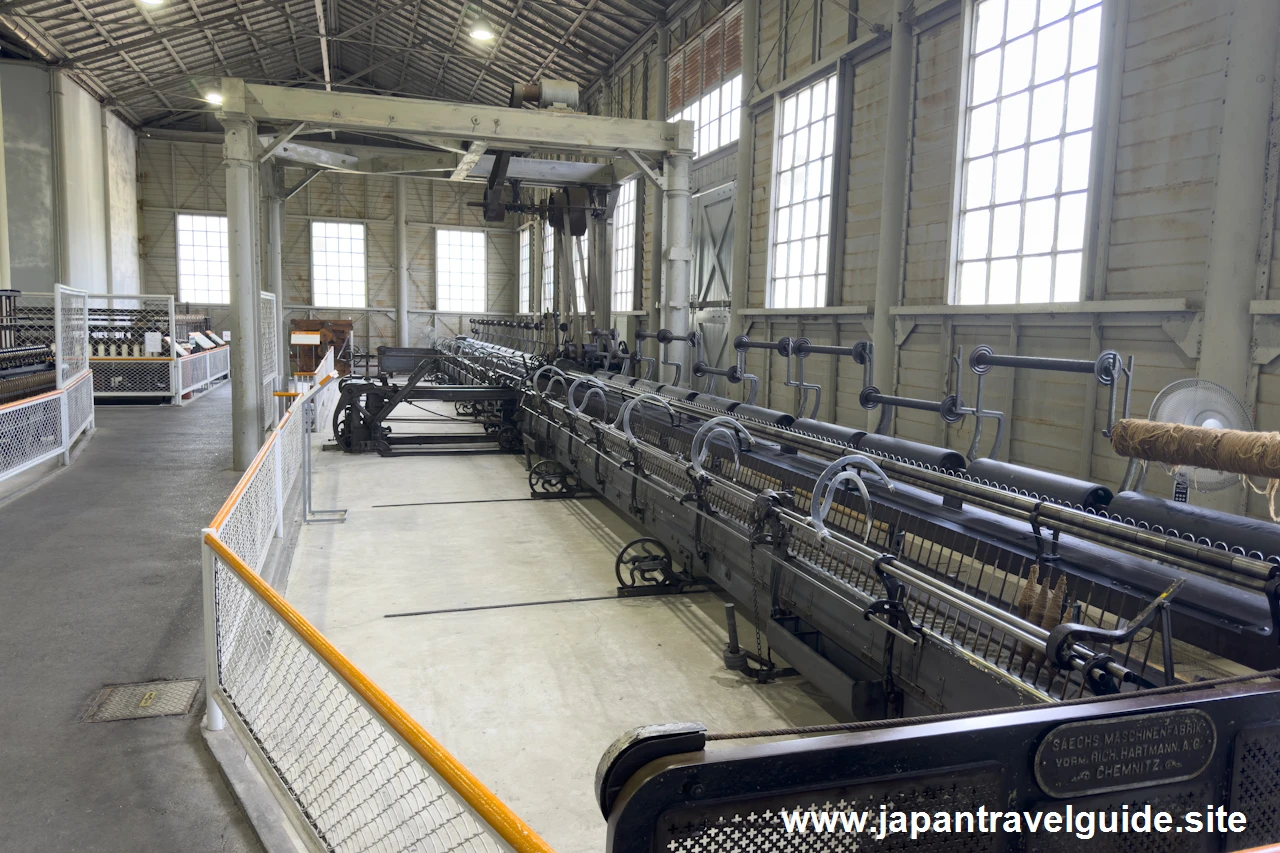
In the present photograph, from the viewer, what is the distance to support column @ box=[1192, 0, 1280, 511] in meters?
4.50

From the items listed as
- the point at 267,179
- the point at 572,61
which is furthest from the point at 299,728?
the point at 572,61

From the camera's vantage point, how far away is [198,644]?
13.4 feet

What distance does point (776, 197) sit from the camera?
995cm

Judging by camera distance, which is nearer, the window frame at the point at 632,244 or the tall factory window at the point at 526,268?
the window frame at the point at 632,244

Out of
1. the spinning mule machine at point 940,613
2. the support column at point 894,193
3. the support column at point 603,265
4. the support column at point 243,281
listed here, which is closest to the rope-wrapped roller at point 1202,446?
the spinning mule machine at point 940,613

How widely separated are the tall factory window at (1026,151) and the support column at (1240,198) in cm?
106

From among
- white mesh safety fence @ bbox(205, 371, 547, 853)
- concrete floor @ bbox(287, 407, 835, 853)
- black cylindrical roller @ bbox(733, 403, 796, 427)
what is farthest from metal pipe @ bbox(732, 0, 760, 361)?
white mesh safety fence @ bbox(205, 371, 547, 853)

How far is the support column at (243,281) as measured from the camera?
Result: 7914 mm

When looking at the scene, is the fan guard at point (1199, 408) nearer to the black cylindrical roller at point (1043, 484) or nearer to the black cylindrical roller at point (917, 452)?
the black cylindrical roller at point (1043, 484)

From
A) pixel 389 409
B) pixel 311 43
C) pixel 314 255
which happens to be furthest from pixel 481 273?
pixel 389 409

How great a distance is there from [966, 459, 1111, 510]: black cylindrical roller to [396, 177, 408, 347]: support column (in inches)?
865

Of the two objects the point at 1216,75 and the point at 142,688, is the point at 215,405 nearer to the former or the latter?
the point at 142,688

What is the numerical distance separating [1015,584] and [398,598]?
3.40 m

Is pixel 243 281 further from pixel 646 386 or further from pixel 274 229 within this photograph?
pixel 274 229
